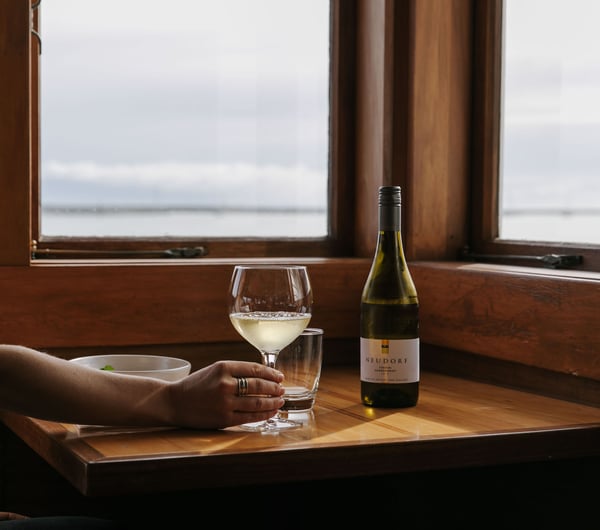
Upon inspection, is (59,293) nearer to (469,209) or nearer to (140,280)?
(140,280)

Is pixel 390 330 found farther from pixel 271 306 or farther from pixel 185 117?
pixel 185 117

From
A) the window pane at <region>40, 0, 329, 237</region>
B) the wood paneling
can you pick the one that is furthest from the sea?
the wood paneling

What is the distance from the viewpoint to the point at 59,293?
6.15ft

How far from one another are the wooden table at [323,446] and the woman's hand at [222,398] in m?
0.02

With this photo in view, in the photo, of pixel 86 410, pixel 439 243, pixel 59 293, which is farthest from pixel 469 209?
pixel 86 410

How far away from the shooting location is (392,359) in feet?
4.79

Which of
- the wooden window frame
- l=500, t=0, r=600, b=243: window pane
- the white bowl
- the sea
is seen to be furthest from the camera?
the sea

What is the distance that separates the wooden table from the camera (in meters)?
1.12

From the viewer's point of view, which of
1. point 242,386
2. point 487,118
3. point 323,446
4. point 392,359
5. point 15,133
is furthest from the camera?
point 487,118

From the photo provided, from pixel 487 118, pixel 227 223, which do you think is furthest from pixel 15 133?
pixel 487 118

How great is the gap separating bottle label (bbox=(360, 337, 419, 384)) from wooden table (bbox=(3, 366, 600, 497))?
0.17 feet

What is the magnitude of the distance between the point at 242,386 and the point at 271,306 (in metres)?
0.13

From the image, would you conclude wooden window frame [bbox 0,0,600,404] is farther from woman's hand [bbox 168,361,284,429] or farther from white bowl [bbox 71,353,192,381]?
woman's hand [bbox 168,361,284,429]

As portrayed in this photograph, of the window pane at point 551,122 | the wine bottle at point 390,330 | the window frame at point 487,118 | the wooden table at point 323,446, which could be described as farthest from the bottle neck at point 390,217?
the window frame at point 487,118
